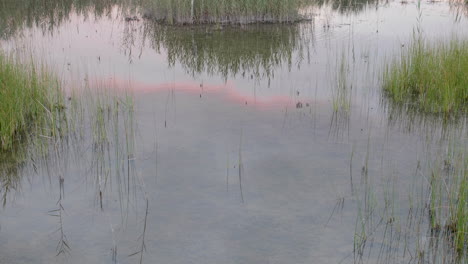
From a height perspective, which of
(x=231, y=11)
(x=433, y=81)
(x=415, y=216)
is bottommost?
(x=415, y=216)

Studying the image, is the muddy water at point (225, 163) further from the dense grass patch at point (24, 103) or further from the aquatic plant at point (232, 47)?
the dense grass patch at point (24, 103)

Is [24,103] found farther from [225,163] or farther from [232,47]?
[232,47]

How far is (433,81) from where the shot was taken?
662 cm

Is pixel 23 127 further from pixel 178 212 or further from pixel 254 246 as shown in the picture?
pixel 254 246

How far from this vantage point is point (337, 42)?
9.93m

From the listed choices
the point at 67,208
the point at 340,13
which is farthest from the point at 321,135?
the point at 340,13

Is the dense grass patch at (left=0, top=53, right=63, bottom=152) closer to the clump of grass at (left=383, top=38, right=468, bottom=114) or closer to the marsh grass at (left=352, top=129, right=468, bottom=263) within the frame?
the marsh grass at (left=352, top=129, right=468, bottom=263)

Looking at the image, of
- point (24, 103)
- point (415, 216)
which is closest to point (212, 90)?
point (24, 103)

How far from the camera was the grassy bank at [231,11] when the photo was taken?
39.3 feet

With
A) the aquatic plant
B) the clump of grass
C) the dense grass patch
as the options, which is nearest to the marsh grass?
the clump of grass

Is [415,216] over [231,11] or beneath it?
beneath

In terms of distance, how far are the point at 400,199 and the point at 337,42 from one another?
6.15 meters

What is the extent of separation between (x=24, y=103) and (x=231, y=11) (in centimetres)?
Result: 662

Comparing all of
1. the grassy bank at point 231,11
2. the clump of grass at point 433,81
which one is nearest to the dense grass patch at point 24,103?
the clump of grass at point 433,81
